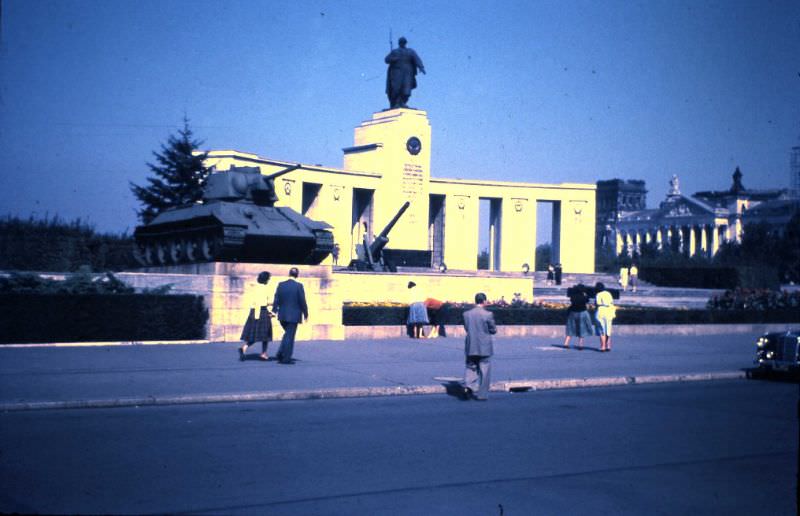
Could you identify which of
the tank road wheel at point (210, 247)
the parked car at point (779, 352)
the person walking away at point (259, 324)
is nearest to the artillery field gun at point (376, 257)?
the tank road wheel at point (210, 247)

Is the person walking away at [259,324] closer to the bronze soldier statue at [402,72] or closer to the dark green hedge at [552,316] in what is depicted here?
the dark green hedge at [552,316]

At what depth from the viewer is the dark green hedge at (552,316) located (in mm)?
23641

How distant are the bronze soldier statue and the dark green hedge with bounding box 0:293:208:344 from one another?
2998 centimetres

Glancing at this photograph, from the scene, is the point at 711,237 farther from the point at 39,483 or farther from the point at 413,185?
the point at 39,483

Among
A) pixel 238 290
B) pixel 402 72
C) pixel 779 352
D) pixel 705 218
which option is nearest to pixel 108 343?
pixel 238 290

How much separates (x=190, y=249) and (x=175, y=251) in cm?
129

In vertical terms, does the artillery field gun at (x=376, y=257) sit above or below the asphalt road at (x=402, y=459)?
above

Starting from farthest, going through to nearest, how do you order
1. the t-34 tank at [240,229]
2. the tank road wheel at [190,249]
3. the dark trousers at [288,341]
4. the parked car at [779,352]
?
the tank road wheel at [190,249] < the t-34 tank at [240,229] < the dark trousers at [288,341] < the parked car at [779,352]

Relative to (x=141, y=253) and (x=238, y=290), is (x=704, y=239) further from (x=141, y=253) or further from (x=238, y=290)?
(x=238, y=290)

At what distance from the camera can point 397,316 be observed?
23875mm

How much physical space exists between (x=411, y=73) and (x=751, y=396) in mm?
36915

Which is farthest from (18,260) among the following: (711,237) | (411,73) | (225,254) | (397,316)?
(711,237)

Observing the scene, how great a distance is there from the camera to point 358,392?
1298cm

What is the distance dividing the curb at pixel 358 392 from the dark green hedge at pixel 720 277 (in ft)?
121
